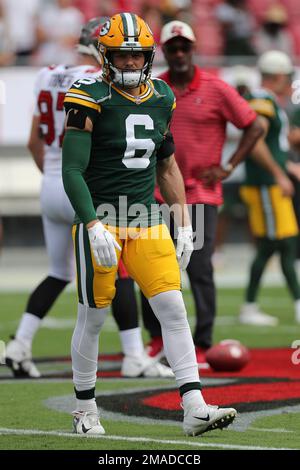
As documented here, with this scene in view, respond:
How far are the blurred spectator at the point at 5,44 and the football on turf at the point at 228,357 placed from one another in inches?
383

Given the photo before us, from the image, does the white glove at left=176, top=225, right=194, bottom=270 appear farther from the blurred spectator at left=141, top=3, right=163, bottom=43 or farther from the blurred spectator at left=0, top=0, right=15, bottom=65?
the blurred spectator at left=141, top=3, right=163, bottom=43

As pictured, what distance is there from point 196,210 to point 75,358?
2.42 meters

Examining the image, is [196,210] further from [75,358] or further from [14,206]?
[14,206]

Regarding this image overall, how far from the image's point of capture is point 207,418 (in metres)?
5.35

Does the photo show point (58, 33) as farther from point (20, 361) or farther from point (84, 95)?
point (84, 95)

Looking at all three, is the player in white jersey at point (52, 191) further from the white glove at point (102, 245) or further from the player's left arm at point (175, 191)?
the white glove at point (102, 245)

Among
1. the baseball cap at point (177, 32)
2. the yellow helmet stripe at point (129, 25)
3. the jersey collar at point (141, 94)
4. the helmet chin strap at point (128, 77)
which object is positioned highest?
the yellow helmet stripe at point (129, 25)

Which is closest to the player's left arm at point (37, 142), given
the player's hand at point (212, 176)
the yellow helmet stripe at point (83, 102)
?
the player's hand at point (212, 176)

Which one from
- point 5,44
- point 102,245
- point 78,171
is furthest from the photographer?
point 5,44

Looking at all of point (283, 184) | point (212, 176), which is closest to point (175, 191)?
point (212, 176)

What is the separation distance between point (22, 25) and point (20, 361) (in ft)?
34.3

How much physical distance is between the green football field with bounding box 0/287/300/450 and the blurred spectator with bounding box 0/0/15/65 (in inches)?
295

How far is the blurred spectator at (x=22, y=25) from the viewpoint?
1706 centimetres
